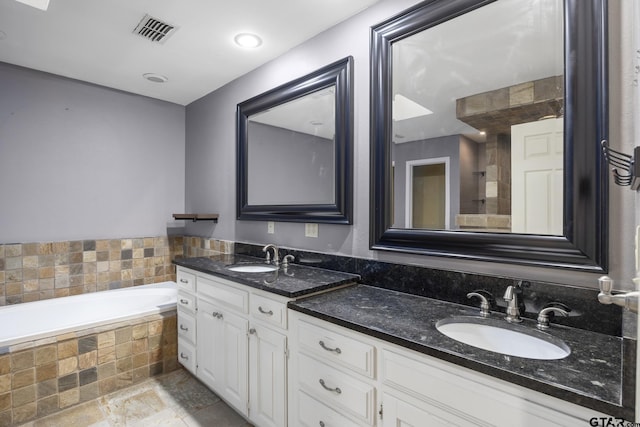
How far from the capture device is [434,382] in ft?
3.39

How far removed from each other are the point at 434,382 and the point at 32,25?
2978mm

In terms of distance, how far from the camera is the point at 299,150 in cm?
235

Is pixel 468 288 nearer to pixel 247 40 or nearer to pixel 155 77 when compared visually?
pixel 247 40

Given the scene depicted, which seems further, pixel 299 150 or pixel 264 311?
pixel 299 150

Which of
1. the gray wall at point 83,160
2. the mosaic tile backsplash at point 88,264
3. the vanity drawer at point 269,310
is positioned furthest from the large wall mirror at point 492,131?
the gray wall at point 83,160

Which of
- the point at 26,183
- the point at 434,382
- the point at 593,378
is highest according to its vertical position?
the point at 26,183

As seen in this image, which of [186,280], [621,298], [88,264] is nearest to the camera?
[621,298]

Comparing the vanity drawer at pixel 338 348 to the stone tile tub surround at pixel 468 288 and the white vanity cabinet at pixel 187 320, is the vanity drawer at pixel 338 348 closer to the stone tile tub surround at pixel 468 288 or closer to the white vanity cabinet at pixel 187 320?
the stone tile tub surround at pixel 468 288

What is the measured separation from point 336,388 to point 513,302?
30.7 inches

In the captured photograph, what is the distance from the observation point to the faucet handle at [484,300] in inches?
52.2

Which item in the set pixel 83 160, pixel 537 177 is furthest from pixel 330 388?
pixel 83 160

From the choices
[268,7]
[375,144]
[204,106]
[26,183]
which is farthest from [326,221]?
[26,183]

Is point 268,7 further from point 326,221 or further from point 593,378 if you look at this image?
point 593,378

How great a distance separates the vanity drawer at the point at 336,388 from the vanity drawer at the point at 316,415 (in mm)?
33
